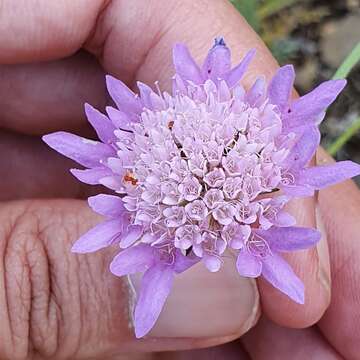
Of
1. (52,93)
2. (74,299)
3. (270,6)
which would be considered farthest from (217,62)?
(270,6)

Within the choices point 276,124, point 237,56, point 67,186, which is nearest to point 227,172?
point 276,124

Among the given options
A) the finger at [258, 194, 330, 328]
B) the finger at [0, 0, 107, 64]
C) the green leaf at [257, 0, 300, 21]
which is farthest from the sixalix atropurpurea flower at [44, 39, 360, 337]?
the green leaf at [257, 0, 300, 21]

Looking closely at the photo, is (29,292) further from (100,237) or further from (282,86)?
(282,86)

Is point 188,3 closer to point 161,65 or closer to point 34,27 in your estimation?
point 161,65

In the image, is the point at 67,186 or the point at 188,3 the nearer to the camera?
the point at 188,3

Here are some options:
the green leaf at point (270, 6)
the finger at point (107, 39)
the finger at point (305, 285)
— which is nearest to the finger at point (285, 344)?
the finger at point (305, 285)

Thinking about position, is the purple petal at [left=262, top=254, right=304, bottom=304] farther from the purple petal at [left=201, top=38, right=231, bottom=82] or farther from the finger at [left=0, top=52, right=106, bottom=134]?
the finger at [left=0, top=52, right=106, bottom=134]

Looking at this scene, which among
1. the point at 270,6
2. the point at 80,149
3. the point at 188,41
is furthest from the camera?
the point at 270,6
